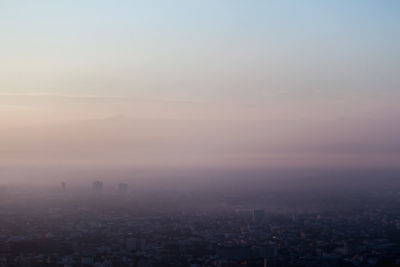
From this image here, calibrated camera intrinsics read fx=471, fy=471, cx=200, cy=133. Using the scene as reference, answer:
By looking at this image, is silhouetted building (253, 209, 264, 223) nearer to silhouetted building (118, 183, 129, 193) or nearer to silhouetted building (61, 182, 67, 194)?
silhouetted building (118, 183, 129, 193)

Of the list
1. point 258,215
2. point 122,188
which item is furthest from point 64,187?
point 258,215

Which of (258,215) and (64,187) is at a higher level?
(64,187)

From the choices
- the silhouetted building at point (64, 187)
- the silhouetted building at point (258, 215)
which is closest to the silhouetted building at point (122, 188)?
the silhouetted building at point (64, 187)

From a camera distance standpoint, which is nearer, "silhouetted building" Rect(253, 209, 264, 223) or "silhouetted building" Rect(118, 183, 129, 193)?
"silhouetted building" Rect(253, 209, 264, 223)

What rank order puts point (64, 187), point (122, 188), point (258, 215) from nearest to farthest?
point (258, 215), point (64, 187), point (122, 188)

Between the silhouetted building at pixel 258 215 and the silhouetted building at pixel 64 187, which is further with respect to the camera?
the silhouetted building at pixel 64 187

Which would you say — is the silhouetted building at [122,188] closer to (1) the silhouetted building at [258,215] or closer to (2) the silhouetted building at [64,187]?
(2) the silhouetted building at [64,187]

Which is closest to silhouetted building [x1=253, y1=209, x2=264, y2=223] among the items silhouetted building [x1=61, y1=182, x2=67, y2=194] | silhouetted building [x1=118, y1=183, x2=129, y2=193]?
silhouetted building [x1=118, y1=183, x2=129, y2=193]

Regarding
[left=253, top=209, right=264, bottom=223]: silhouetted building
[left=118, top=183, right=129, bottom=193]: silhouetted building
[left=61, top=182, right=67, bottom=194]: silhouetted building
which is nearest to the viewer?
[left=253, top=209, right=264, bottom=223]: silhouetted building

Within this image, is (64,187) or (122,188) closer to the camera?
(64,187)

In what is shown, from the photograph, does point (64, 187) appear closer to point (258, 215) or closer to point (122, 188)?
point (122, 188)

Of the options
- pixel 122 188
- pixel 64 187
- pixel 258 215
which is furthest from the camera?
pixel 122 188
